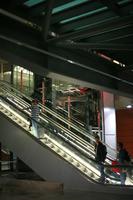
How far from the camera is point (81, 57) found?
976 cm

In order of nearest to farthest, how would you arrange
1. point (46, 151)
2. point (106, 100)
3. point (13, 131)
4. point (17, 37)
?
point (17, 37)
point (46, 151)
point (13, 131)
point (106, 100)

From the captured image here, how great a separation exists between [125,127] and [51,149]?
13671 mm

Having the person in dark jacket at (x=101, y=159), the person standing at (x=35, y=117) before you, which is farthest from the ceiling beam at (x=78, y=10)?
the person standing at (x=35, y=117)

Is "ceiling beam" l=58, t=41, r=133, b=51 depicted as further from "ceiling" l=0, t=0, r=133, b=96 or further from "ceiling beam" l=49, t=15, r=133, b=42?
"ceiling beam" l=49, t=15, r=133, b=42

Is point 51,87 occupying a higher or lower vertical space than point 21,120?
higher

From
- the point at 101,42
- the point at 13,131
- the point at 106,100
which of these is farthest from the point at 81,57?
the point at 106,100

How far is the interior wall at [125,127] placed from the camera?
2544 centimetres

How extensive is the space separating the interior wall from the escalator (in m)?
10.7

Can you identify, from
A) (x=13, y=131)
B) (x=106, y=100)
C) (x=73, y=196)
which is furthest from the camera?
(x=106, y=100)

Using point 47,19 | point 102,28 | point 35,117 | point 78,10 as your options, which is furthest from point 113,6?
point 35,117

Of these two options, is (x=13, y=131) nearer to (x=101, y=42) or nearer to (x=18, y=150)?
(x=18, y=150)

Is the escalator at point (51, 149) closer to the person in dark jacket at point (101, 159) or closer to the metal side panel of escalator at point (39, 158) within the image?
the metal side panel of escalator at point (39, 158)

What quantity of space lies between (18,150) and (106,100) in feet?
41.4

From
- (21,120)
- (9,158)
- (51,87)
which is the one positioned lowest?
(9,158)
